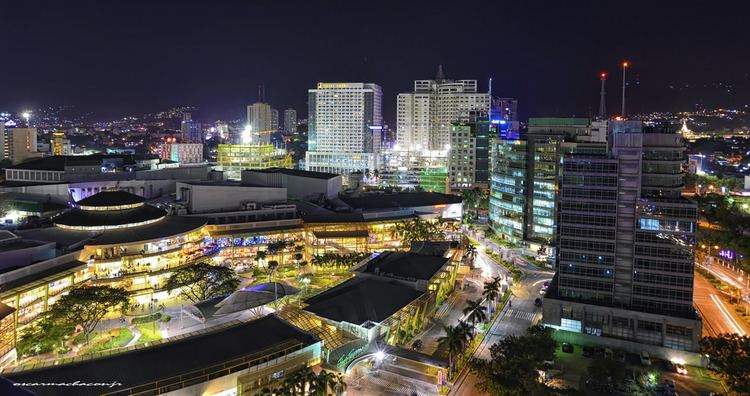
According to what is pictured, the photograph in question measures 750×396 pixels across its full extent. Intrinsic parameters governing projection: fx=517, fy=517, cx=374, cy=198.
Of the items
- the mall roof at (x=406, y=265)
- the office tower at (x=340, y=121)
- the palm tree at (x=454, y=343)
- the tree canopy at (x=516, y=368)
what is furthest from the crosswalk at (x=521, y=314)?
the office tower at (x=340, y=121)

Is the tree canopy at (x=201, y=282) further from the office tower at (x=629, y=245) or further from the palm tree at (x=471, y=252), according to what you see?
the palm tree at (x=471, y=252)

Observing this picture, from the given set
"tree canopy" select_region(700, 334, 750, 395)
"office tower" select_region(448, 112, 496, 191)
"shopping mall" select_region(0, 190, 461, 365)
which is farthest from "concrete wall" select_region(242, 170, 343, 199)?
"tree canopy" select_region(700, 334, 750, 395)

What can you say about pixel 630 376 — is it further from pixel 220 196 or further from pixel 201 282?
pixel 220 196

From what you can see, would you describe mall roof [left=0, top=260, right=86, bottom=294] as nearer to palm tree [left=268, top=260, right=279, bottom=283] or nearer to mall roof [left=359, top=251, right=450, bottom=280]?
palm tree [left=268, top=260, right=279, bottom=283]

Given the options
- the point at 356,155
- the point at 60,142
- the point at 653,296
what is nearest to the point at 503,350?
Answer: the point at 653,296

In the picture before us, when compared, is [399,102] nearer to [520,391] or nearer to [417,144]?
[417,144]
